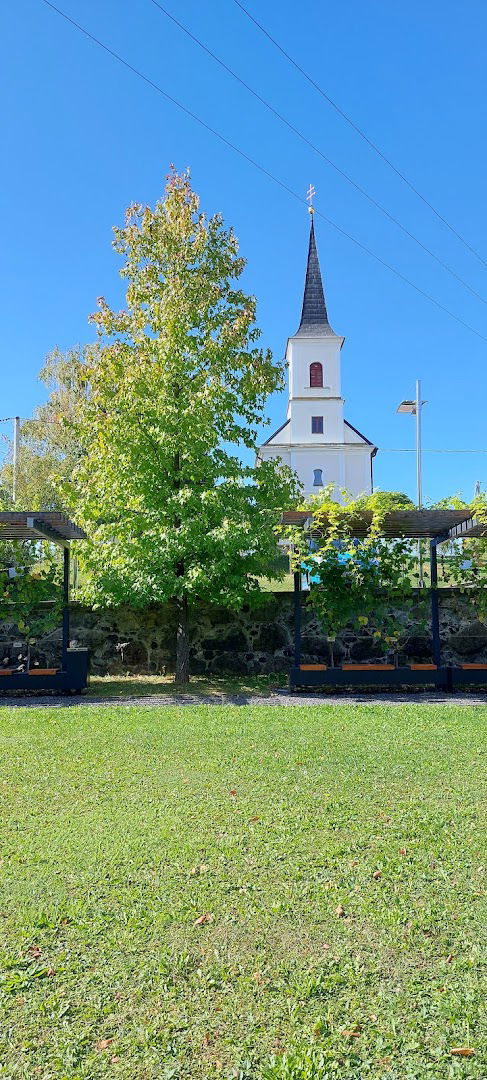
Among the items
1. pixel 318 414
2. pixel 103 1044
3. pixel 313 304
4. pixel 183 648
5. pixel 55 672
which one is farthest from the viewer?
pixel 313 304

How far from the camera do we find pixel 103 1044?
231 cm

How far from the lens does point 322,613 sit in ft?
34.5

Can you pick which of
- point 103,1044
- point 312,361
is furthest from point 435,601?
point 312,361

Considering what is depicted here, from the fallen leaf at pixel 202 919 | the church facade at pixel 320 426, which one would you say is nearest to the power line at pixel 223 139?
the fallen leaf at pixel 202 919

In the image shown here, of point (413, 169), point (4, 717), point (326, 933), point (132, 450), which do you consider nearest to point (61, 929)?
point (326, 933)

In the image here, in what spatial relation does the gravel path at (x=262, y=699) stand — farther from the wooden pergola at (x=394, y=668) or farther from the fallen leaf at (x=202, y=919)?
the fallen leaf at (x=202, y=919)

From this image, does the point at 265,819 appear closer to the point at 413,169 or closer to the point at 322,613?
the point at 322,613

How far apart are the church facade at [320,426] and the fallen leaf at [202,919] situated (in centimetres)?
3958

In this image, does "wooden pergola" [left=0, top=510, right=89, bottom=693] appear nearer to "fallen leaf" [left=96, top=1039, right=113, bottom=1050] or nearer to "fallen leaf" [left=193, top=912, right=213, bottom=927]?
"fallen leaf" [left=193, top=912, right=213, bottom=927]

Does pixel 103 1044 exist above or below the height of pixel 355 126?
below

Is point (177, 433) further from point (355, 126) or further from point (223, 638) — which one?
point (355, 126)

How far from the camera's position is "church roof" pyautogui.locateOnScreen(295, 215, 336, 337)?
44219 millimetres

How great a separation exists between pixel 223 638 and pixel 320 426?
109ft

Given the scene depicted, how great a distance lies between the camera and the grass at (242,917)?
230cm
